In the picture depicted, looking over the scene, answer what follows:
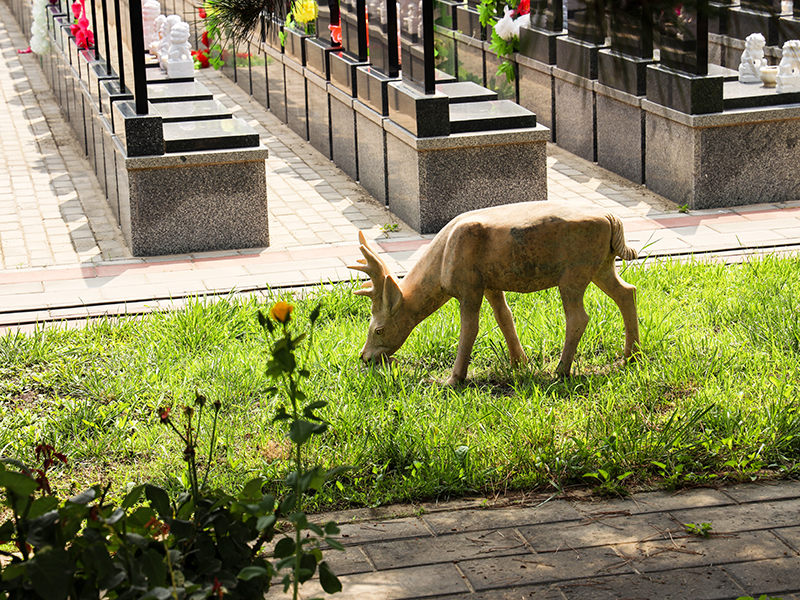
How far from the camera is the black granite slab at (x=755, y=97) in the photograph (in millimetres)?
10508

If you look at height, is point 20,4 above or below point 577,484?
above

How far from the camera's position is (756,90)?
35.6ft

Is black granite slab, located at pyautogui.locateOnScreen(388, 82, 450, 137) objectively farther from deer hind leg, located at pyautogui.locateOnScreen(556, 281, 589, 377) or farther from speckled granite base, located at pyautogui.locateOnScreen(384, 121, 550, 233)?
deer hind leg, located at pyautogui.locateOnScreen(556, 281, 589, 377)

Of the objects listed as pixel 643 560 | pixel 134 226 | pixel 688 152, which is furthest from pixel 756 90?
pixel 643 560

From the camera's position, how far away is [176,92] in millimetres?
11828

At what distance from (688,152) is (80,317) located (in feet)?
20.4

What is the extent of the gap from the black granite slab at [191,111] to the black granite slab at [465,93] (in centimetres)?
236

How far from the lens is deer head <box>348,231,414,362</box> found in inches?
235

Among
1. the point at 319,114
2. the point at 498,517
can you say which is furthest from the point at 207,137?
the point at 498,517

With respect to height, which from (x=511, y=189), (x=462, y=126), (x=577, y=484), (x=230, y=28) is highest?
(x=230, y=28)

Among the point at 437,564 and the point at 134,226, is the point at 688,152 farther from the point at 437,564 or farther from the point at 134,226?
the point at 437,564

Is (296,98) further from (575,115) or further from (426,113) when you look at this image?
(426,113)

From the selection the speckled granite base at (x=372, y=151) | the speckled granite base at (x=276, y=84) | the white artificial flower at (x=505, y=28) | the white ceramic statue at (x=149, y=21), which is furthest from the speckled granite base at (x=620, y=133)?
the white ceramic statue at (x=149, y=21)

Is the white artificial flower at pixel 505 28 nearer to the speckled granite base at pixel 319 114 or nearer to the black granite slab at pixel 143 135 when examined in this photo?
the speckled granite base at pixel 319 114
